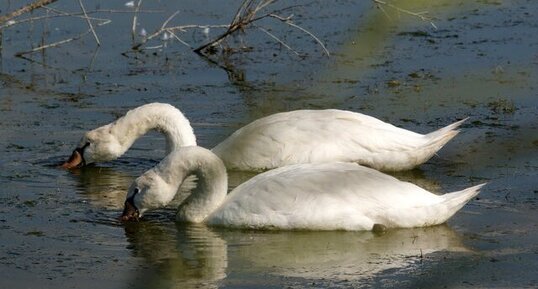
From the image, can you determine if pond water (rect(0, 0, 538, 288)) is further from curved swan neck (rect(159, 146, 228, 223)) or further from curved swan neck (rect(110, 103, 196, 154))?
curved swan neck (rect(110, 103, 196, 154))

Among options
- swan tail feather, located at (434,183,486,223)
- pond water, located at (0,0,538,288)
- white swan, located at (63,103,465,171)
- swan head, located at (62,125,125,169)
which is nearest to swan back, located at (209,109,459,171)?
white swan, located at (63,103,465,171)

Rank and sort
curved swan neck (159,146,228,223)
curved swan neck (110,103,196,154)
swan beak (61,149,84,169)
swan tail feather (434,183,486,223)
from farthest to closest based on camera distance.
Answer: swan beak (61,149,84,169)
curved swan neck (110,103,196,154)
curved swan neck (159,146,228,223)
swan tail feather (434,183,486,223)

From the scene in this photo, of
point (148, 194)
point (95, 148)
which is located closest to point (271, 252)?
point (148, 194)

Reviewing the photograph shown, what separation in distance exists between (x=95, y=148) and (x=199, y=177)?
197 centimetres

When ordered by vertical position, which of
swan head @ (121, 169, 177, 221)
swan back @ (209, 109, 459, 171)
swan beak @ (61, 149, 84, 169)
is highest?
swan head @ (121, 169, 177, 221)

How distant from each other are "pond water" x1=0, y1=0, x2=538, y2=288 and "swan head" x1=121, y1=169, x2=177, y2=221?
10cm

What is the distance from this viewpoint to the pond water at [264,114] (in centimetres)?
373

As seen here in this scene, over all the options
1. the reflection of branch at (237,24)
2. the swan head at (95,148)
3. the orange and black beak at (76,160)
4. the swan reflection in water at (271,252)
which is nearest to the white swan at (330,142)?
the swan head at (95,148)

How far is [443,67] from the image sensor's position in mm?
11156

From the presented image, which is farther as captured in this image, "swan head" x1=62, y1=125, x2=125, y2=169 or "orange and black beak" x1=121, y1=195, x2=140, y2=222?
"swan head" x1=62, y1=125, x2=125, y2=169

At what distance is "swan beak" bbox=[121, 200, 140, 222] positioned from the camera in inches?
263

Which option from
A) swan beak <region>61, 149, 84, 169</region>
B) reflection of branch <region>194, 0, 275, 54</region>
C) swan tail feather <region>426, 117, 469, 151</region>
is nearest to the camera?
swan tail feather <region>426, 117, 469, 151</region>

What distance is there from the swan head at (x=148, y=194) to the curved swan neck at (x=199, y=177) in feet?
0.14

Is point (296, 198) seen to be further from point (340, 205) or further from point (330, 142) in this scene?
point (330, 142)
